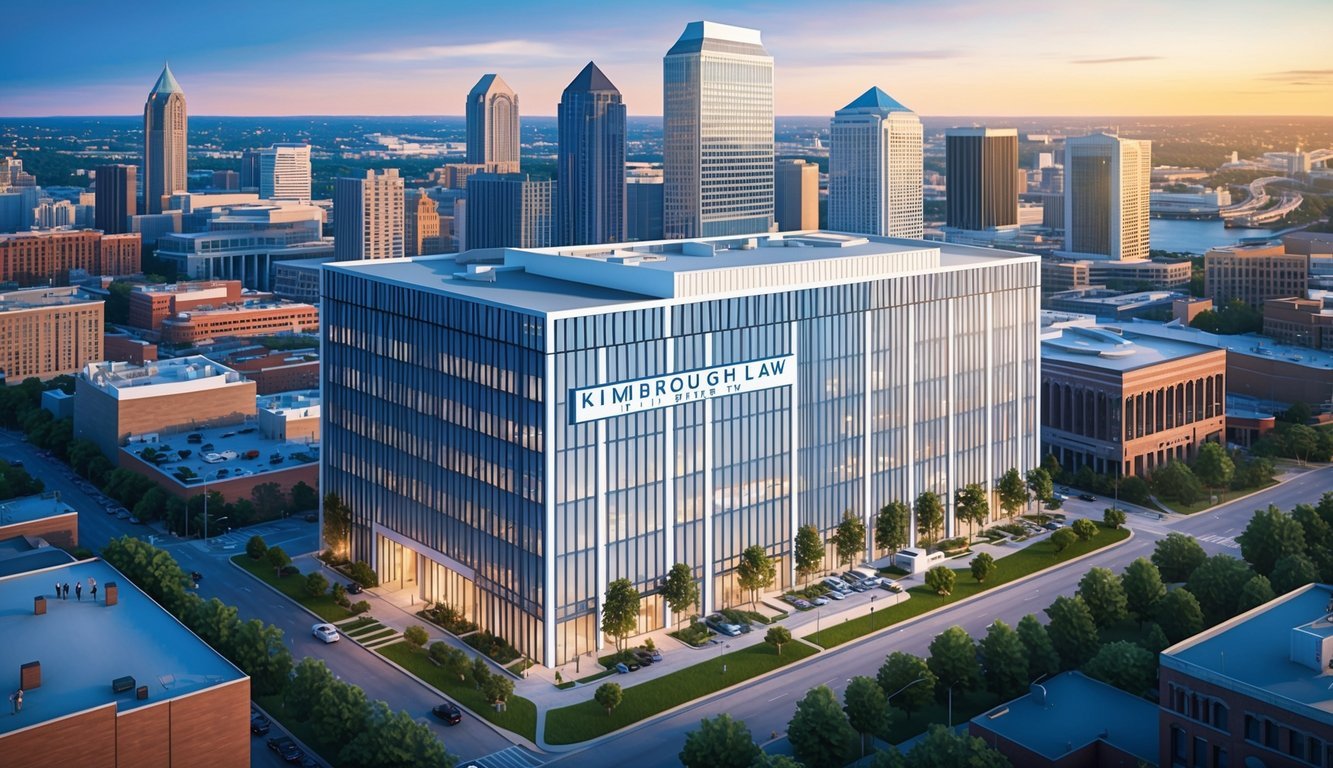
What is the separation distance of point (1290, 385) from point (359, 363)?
8863 cm

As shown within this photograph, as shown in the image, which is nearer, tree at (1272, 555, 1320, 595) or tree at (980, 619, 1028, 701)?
tree at (980, 619, 1028, 701)

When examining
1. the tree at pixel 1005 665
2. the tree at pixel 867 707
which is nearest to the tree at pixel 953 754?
the tree at pixel 867 707

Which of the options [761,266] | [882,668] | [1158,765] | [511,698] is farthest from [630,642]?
[1158,765]

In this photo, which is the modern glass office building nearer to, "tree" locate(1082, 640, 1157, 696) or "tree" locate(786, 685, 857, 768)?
"tree" locate(786, 685, 857, 768)

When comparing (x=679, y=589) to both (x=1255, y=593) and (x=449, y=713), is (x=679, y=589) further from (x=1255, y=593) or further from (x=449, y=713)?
(x=1255, y=593)

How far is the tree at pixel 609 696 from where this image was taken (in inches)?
2292

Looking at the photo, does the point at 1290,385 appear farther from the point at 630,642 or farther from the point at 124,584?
the point at 124,584

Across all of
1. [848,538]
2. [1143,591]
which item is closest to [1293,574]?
[1143,591]

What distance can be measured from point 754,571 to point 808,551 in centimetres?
446

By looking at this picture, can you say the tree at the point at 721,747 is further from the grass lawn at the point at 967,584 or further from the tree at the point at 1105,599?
the tree at the point at 1105,599

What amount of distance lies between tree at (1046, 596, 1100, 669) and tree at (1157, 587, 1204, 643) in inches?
170

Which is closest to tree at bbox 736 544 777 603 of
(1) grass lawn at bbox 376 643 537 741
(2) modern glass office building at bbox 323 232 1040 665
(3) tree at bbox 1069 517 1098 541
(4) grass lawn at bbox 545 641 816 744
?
(2) modern glass office building at bbox 323 232 1040 665

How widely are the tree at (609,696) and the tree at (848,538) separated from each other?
22.2 m

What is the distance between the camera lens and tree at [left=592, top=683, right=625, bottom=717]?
5822 cm
